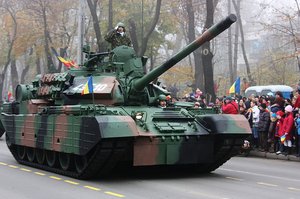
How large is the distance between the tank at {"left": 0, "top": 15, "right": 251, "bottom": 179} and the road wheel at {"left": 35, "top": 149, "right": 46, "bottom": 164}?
3 cm

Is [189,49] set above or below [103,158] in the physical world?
above

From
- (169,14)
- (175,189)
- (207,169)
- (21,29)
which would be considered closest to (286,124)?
(207,169)

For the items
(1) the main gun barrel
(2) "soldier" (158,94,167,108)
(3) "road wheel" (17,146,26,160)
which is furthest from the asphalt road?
(1) the main gun barrel

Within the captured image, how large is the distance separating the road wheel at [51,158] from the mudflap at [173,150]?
2823 mm

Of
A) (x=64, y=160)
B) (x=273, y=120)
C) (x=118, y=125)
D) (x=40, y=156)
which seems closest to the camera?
(x=118, y=125)

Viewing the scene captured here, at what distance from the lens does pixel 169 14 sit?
35.6 m

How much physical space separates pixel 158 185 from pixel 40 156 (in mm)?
4512

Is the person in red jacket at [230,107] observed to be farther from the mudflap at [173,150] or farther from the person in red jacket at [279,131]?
the mudflap at [173,150]

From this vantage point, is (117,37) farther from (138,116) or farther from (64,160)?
(64,160)

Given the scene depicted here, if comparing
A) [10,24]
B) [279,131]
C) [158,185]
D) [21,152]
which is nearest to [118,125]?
[158,185]

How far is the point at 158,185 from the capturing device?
11750mm

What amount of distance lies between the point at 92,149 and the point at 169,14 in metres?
24.5

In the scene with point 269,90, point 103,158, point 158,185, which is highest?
point 269,90

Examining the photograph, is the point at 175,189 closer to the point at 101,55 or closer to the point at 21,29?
the point at 101,55
